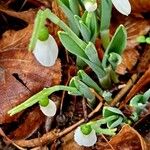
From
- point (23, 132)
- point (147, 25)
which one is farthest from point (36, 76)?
point (147, 25)

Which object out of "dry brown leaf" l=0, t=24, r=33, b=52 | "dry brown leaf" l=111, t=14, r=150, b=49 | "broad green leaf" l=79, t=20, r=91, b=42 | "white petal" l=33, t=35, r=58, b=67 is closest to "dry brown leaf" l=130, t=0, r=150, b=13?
"dry brown leaf" l=111, t=14, r=150, b=49

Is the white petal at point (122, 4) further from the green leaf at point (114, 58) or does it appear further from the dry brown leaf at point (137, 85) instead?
the dry brown leaf at point (137, 85)

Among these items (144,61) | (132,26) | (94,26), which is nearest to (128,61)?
(144,61)

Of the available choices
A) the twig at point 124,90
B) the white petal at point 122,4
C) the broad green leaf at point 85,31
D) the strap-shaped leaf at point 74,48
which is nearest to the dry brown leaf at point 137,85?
the twig at point 124,90

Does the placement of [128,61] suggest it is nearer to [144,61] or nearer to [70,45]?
[144,61]

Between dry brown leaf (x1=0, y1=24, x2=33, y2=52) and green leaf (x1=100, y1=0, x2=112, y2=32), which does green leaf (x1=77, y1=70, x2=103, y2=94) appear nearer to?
green leaf (x1=100, y1=0, x2=112, y2=32)

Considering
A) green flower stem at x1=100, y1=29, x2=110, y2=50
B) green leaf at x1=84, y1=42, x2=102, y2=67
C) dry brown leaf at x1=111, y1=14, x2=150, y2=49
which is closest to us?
green leaf at x1=84, y1=42, x2=102, y2=67

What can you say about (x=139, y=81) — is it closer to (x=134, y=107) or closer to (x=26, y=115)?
(x=134, y=107)
